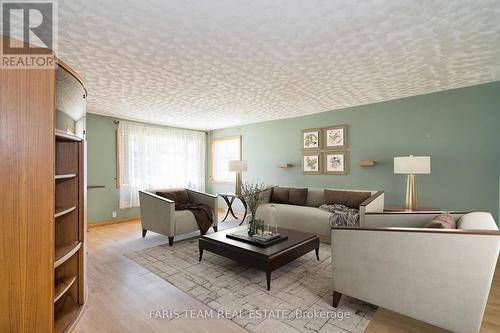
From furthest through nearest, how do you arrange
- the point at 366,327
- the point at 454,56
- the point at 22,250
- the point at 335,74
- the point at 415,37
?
the point at 335,74 → the point at 454,56 → the point at 415,37 → the point at 366,327 → the point at 22,250

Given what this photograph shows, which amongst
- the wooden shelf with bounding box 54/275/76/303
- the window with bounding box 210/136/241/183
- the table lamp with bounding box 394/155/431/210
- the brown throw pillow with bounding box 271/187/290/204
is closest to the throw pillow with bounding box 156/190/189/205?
the brown throw pillow with bounding box 271/187/290/204

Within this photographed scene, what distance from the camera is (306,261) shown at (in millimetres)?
3127

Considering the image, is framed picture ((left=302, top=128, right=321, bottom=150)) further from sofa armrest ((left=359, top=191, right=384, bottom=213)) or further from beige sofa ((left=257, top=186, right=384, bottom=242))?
sofa armrest ((left=359, top=191, right=384, bottom=213))

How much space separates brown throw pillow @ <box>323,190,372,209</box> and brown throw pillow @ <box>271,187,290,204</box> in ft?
2.46

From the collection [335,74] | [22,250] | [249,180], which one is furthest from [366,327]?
[249,180]

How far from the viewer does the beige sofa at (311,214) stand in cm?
362

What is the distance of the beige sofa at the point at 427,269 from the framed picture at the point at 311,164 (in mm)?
3117

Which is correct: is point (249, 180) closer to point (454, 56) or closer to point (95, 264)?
point (95, 264)

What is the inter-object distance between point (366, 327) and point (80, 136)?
109 inches

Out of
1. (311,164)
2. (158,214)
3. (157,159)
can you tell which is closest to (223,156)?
(157,159)

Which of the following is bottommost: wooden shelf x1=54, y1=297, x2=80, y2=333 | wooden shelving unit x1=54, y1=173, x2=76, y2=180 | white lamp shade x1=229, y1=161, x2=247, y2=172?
wooden shelf x1=54, y1=297, x2=80, y2=333

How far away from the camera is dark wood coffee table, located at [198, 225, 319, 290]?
241cm

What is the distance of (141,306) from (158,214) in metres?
1.88

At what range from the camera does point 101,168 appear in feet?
16.9
